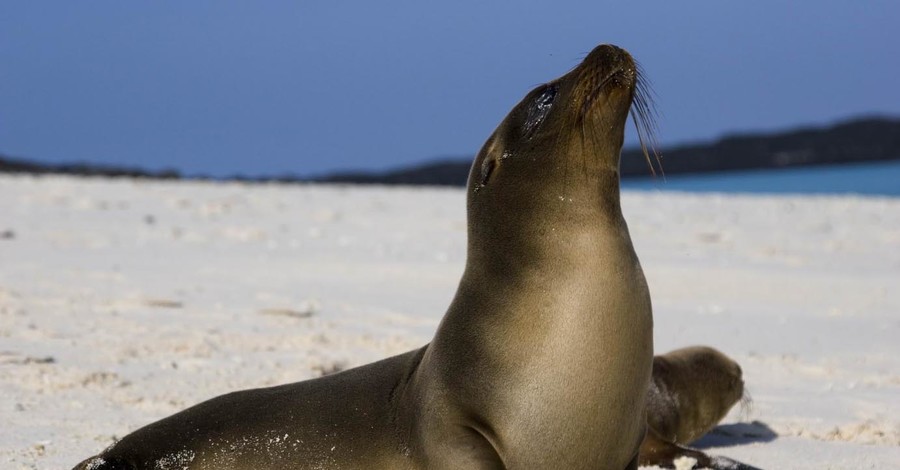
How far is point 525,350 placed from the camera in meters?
3.95

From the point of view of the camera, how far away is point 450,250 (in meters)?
12.9

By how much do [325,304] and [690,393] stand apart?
159 inches

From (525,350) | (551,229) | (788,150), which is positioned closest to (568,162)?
(551,229)

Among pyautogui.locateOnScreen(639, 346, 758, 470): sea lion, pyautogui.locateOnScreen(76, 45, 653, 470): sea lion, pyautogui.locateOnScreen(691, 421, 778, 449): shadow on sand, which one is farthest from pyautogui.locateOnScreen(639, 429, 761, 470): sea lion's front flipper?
pyautogui.locateOnScreen(76, 45, 653, 470): sea lion

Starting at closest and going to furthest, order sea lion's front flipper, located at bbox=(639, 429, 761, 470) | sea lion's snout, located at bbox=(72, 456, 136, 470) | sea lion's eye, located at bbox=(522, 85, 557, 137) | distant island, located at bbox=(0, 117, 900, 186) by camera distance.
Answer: sea lion's eye, located at bbox=(522, 85, 557, 137)
sea lion's snout, located at bbox=(72, 456, 136, 470)
sea lion's front flipper, located at bbox=(639, 429, 761, 470)
distant island, located at bbox=(0, 117, 900, 186)

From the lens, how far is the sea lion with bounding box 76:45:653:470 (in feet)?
12.7

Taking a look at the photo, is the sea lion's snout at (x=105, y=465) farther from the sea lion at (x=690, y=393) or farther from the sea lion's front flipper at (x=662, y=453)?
the sea lion at (x=690, y=393)

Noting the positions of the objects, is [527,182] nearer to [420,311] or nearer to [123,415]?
[123,415]

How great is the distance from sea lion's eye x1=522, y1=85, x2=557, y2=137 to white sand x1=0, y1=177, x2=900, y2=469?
2.12m

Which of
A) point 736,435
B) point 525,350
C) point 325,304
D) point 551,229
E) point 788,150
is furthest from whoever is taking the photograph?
point 788,150

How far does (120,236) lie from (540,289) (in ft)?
33.1

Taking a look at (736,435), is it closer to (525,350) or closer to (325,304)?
(525,350)

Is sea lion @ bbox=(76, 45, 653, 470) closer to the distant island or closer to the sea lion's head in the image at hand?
the sea lion's head

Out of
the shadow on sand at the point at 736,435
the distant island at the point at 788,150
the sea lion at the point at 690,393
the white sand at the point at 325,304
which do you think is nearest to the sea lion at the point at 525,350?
the white sand at the point at 325,304
